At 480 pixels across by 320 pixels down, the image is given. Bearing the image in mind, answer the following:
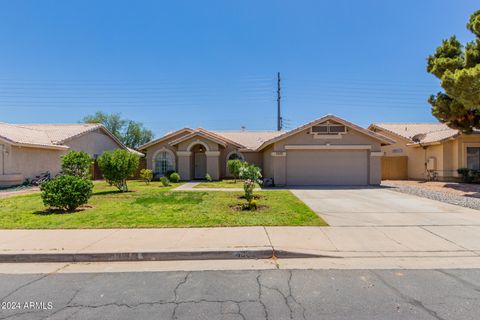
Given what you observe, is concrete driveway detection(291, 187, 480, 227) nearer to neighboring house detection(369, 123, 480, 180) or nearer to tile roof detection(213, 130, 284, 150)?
neighboring house detection(369, 123, 480, 180)

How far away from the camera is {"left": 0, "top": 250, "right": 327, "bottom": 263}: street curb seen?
4.97 meters

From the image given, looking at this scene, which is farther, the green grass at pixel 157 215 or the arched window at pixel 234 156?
the arched window at pixel 234 156

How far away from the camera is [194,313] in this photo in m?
3.29

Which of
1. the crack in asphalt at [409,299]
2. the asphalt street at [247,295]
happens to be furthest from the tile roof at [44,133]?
the crack in asphalt at [409,299]

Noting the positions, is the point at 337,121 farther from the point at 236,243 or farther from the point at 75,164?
the point at 75,164

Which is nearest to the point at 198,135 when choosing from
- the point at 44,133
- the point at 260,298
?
the point at 44,133

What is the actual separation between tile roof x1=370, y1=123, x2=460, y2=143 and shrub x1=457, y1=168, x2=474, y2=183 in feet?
9.90

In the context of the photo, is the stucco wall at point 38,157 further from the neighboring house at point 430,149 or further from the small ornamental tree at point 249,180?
the neighboring house at point 430,149

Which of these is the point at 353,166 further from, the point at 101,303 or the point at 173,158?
the point at 101,303

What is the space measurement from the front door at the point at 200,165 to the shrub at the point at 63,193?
1462 centimetres

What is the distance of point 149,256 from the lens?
502 cm

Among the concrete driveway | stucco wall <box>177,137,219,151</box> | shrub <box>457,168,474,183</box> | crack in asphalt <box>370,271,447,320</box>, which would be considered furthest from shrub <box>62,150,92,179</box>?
shrub <box>457,168,474,183</box>

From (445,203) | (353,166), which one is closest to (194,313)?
(445,203)

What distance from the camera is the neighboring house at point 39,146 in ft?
56.7
